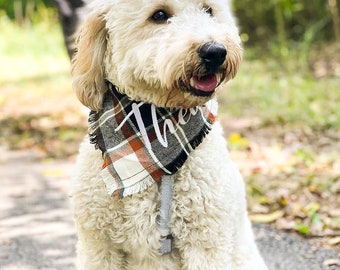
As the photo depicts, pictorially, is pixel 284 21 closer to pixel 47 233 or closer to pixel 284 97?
pixel 284 97

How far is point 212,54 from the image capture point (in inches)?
100

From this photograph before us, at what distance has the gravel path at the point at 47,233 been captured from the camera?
13.4 feet

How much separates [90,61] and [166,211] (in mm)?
727

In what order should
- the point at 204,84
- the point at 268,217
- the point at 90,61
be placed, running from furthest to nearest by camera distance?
the point at 268,217 → the point at 90,61 → the point at 204,84

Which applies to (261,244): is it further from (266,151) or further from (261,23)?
(261,23)

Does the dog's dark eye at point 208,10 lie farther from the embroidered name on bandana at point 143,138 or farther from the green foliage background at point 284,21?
the green foliage background at point 284,21

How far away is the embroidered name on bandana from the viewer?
2.87m

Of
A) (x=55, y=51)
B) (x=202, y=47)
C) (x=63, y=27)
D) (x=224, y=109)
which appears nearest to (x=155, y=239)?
(x=202, y=47)

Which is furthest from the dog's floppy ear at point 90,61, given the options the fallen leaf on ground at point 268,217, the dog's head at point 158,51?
the fallen leaf on ground at point 268,217

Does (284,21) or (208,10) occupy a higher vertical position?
(208,10)

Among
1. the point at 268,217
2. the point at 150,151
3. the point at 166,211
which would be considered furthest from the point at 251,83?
the point at 166,211

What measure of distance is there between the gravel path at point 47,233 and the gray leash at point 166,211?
1.36 metres

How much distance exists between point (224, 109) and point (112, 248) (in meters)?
4.87

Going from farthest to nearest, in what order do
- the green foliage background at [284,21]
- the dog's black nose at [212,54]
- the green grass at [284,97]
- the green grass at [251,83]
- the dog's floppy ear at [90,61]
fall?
the green foliage background at [284,21] < the green grass at [251,83] < the green grass at [284,97] < the dog's floppy ear at [90,61] < the dog's black nose at [212,54]
